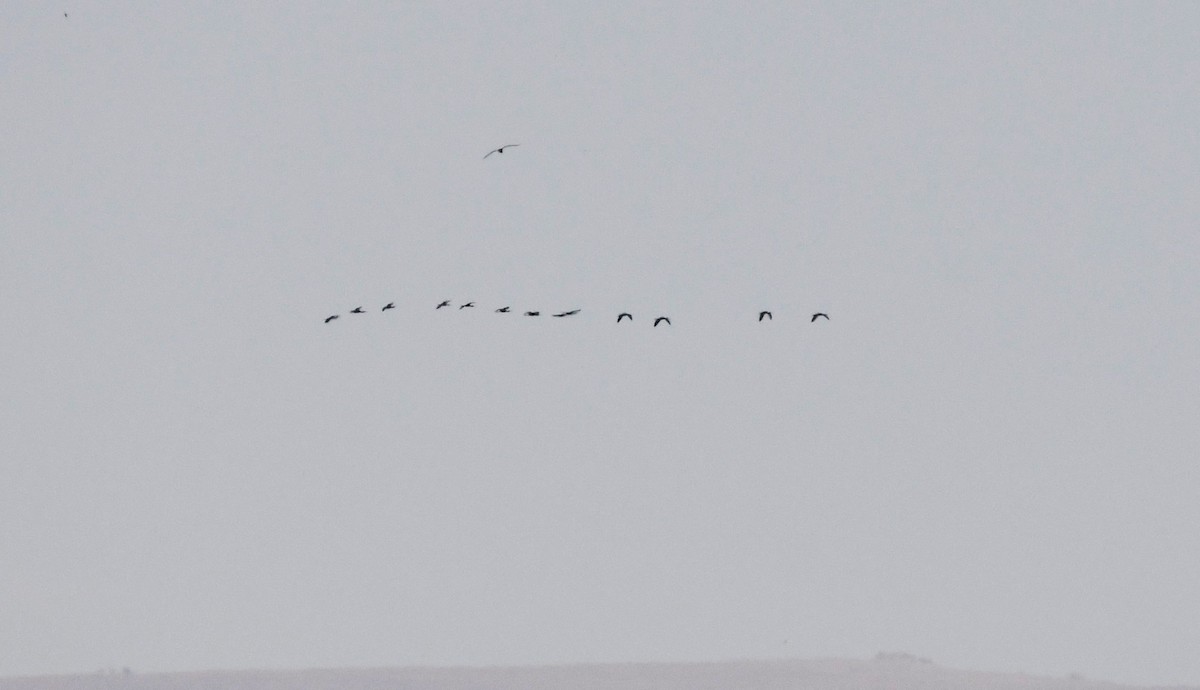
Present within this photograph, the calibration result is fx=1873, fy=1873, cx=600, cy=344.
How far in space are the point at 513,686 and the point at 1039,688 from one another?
122 ft

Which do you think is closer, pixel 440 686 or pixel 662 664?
pixel 440 686

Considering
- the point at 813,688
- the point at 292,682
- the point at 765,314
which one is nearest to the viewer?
the point at 765,314

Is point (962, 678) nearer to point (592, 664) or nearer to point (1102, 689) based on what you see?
point (1102, 689)

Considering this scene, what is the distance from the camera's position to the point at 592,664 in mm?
149375

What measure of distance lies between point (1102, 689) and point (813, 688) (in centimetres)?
2149

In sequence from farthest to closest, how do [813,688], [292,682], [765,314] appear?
[292,682] < [813,688] < [765,314]

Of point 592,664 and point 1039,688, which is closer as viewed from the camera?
point 1039,688

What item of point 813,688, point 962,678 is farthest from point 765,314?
point 962,678

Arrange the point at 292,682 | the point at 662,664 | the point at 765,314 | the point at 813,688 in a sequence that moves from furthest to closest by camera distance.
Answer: the point at 662,664, the point at 292,682, the point at 813,688, the point at 765,314

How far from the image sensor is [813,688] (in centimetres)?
12825

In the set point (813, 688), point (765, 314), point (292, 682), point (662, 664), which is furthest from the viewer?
point (662, 664)

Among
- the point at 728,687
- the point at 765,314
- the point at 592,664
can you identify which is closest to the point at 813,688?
the point at 728,687

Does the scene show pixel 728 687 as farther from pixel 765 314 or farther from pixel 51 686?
pixel 765 314

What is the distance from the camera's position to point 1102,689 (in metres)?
133
